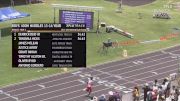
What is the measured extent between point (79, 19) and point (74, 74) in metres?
10.0

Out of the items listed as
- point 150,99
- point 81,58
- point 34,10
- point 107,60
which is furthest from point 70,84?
point 34,10

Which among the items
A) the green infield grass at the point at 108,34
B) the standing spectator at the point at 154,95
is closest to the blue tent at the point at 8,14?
the green infield grass at the point at 108,34

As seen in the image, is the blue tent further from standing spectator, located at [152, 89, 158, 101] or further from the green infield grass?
standing spectator, located at [152, 89, 158, 101]

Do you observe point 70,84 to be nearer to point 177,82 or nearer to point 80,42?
point 177,82

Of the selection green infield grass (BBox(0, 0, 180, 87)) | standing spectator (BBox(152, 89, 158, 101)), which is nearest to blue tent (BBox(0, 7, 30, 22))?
green infield grass (BBox(0, 0, 180, 87))
